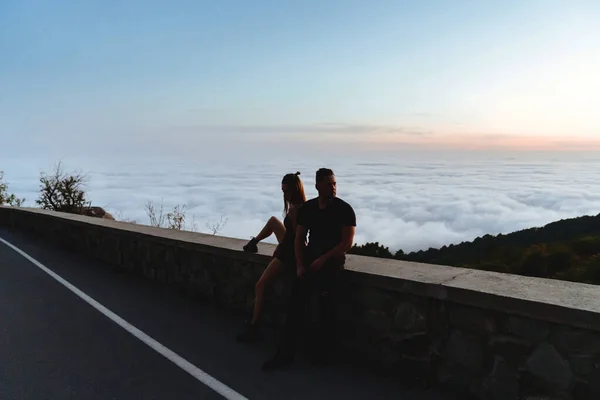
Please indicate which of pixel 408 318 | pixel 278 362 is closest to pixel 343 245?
pixel 408 318

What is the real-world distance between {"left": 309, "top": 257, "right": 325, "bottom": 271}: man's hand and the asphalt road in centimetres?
91

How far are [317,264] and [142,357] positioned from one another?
6.43 feet

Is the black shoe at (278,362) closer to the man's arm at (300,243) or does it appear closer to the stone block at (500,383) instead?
the man's arm at (300,243)

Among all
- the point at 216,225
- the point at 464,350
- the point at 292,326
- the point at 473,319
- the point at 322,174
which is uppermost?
the point at 322,174

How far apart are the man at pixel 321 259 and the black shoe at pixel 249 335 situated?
27.8 inches

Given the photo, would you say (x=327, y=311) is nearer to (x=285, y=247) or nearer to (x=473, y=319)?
(x=285, y=247)

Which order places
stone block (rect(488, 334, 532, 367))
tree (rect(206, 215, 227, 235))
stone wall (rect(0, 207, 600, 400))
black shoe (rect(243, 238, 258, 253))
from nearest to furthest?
stone wall (rect(0, 207, 600, 400)) < stone block (rect(488, 334, 532, 367)) < black shoe (rect(243, 238, 258, 253)) < tree (rect(206, 215, 227, 235))

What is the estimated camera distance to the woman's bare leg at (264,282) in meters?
5.37

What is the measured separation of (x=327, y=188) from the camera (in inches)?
188

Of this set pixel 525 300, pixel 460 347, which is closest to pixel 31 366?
pixel 460 347

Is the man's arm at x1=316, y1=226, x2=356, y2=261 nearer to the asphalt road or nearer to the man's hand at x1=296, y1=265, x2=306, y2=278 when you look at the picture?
the man's hand at x1=296, y1=265, x2=306, y2=278

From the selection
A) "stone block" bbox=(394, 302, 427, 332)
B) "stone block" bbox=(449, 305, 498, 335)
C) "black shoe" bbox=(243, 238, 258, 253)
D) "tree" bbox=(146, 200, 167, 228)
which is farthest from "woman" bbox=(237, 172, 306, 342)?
"tree" bbox=(146, 200, 167, 228)

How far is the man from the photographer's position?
4.72 metres

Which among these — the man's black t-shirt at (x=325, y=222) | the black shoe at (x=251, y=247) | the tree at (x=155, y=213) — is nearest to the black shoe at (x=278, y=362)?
the man's black t-shirt at (x=325, y=222)
